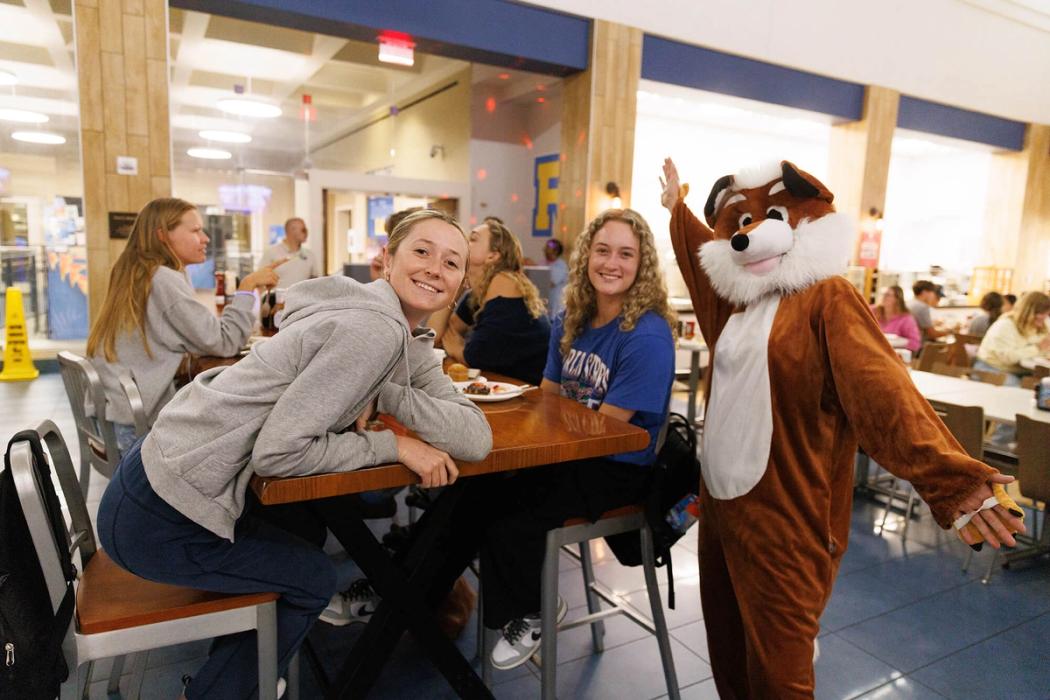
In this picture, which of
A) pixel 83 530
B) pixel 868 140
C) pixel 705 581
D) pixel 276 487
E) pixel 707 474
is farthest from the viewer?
pixel 868 140

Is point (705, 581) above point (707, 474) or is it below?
below

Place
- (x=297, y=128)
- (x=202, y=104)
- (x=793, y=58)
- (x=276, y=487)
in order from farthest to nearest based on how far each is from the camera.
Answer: (x=297, y=128) < (x=202, y=104) < (x=793, y=58) < (x=276, y=487)

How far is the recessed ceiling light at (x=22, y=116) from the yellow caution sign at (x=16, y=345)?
2201 millimetres

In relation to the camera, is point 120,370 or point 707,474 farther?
point 120,370

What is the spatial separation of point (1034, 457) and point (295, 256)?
5.60 m

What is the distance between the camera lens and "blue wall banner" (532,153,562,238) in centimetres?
888

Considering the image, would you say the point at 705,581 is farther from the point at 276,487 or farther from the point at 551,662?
the point at 276,487

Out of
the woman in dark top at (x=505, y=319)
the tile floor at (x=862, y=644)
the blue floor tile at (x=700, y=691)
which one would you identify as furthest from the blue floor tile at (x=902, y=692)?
the woman in dark top at (x=505, y=319)

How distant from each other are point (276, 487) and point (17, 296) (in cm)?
689

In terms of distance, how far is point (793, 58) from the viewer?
7840 millimetres

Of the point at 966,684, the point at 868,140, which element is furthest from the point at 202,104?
the point at 966,684

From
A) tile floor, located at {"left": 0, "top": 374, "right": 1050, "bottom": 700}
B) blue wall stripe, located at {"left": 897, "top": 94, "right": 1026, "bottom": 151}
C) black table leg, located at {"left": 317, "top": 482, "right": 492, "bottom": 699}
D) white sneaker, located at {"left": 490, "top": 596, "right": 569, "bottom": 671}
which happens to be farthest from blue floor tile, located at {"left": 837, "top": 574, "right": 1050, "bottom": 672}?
blue wall stripe, located at {"left": 897, "top": 94, "right": 1026, "bottom": 151}

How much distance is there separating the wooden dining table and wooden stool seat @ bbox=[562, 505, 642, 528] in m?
0.29

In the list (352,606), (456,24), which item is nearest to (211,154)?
(456,24)
